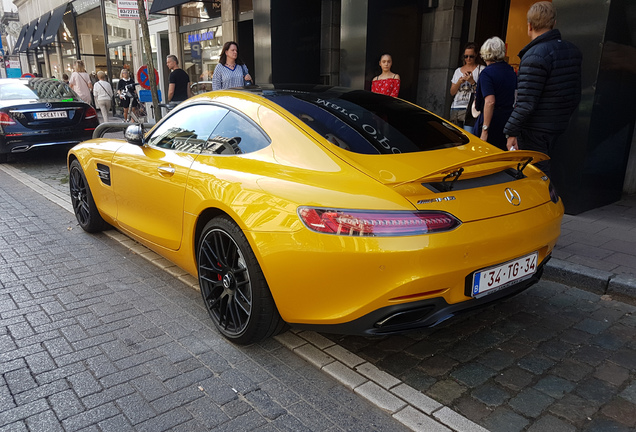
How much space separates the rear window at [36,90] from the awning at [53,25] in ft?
55.5

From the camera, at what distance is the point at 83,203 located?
5.11 metres

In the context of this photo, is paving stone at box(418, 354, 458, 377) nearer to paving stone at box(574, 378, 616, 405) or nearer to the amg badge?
paving stone at box(574, 378, 616, 405)

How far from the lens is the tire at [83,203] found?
16.2 ft

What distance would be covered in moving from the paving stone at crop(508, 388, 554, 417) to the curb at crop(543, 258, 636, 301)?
173 cm

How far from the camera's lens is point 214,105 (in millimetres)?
3471

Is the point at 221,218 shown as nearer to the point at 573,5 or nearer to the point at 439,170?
the point at 439,170

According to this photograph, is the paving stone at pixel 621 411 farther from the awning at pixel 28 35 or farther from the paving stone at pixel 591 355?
the awning at pixel 28 35

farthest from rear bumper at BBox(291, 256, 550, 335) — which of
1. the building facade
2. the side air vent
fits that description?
the building facade

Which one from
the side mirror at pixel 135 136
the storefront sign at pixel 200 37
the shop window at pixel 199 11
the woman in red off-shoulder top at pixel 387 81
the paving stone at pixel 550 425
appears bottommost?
the paving stone at pixel 550 425

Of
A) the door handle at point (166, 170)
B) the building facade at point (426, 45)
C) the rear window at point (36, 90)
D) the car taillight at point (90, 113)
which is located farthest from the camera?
the car taillight at point (90, 113)

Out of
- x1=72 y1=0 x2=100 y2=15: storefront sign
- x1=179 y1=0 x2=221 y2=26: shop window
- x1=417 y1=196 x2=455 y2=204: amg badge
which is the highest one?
x1=72 y1=0 x2=100 y2=15: storefront sign

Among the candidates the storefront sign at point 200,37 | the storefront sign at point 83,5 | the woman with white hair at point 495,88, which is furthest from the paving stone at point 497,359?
the storefront sign at point 83,5

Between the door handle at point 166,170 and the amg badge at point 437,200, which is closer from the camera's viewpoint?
the amg badge at point 437,200

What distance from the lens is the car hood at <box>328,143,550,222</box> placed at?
2.34 metres
